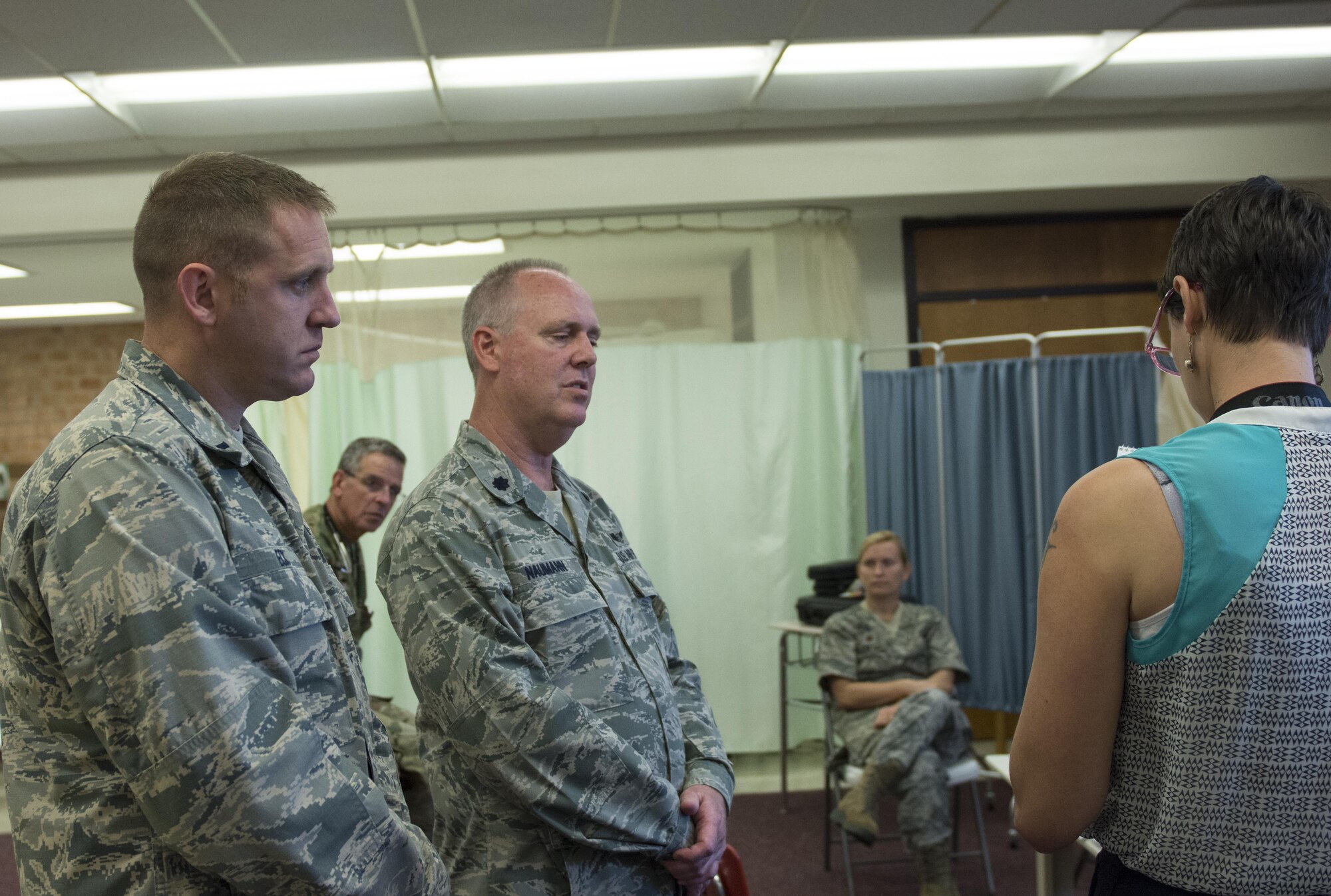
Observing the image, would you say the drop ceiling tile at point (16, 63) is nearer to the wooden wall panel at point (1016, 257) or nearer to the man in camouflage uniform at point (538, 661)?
the man in camouflage uniform at point (538, 661)

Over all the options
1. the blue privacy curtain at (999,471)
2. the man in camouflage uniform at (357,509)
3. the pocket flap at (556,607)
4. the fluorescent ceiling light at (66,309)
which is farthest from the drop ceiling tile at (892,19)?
the fluorescent ceiling light at (66,309)

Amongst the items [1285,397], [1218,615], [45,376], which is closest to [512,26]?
[1285,397]

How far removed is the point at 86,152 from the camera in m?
4.32

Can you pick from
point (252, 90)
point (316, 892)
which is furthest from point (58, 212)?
point (316, 892)

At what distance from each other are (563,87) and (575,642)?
2.98 meters

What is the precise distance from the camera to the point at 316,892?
2.97ft

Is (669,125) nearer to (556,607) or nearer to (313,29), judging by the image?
(313,29)

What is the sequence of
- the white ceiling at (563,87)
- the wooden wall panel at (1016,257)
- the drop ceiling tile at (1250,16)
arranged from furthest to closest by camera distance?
the wooden wall panel at (1016,257) < the drop ceiling tile at (1250,16) < the white ceiling at (563,87)

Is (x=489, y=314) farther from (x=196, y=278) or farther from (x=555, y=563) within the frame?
(x=196, y=278)

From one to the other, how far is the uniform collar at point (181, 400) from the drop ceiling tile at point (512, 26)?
2.52m

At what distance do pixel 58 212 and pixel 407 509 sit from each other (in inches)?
150

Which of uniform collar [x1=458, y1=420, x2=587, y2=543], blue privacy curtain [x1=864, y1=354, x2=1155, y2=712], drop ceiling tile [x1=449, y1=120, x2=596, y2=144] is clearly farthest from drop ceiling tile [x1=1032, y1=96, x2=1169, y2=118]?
uniform collar [x1=458, y1=420, x2=587, y2=543]

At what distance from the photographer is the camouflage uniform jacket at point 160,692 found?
33.5 inches

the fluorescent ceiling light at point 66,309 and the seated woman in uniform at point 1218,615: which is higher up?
the fluorescent ceiling light at point 66,309
